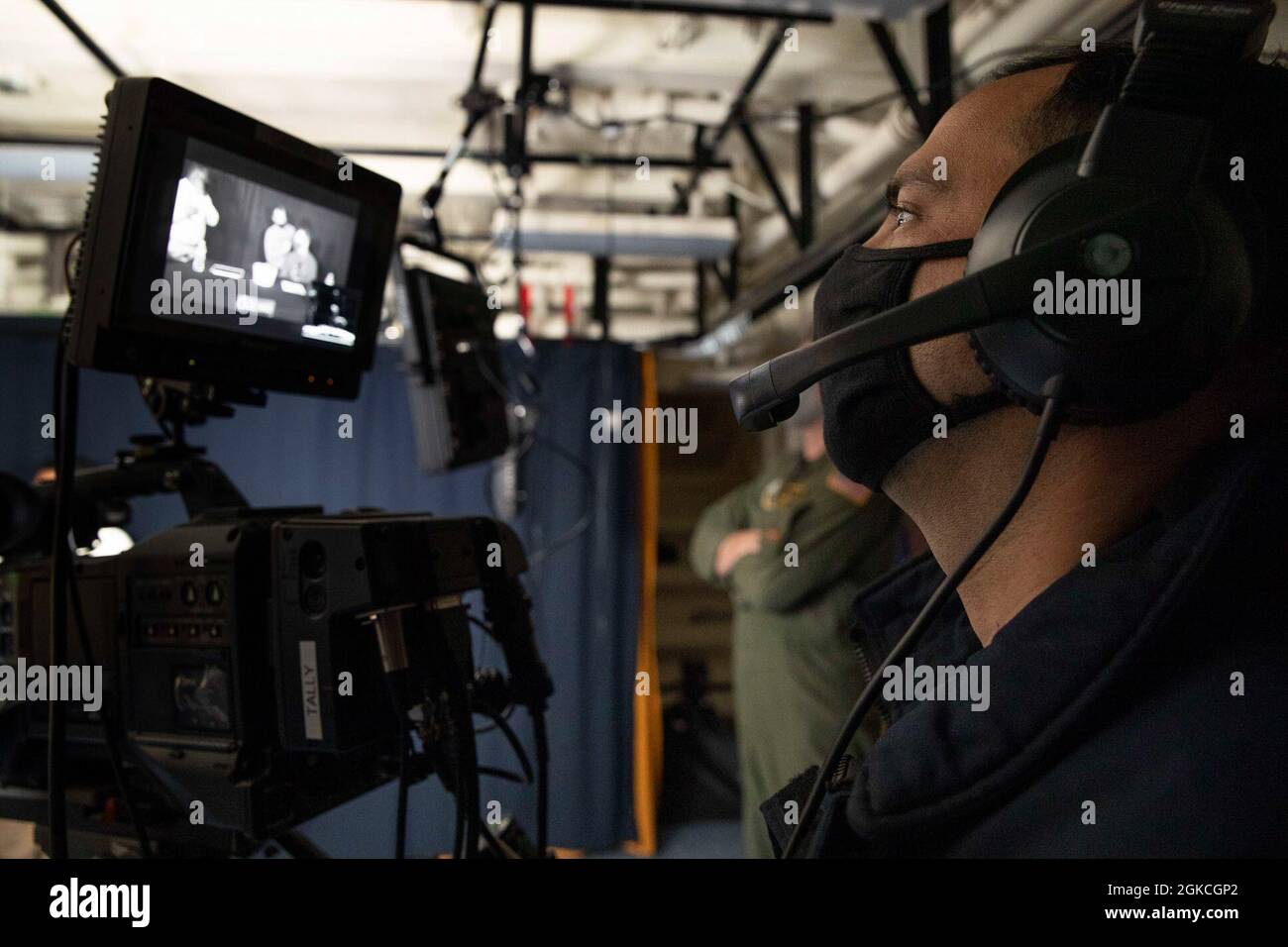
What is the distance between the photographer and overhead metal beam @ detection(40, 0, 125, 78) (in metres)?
2.06

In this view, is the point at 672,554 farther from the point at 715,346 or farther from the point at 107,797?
the point at 107,797

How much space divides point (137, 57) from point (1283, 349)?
10.2 feet

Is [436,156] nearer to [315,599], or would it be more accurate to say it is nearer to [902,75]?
[902,75]

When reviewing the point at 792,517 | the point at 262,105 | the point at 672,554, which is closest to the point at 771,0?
the point at 792,517

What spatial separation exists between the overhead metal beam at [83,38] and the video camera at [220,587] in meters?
1.56

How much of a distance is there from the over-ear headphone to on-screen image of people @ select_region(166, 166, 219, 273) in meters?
0.70

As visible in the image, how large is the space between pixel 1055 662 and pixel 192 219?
85 centimetres

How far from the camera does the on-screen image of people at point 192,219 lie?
773mm

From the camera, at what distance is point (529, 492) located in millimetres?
3264

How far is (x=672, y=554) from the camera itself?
6.05 metres

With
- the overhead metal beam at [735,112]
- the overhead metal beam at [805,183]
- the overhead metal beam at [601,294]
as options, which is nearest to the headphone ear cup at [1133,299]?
the overhead metal beam at [735,112]

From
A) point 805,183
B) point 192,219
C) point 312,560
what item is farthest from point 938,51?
point 312,560

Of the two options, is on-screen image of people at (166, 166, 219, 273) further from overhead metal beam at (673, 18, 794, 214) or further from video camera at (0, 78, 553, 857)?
overhead metal beam at (673, 18, 794, 214)
